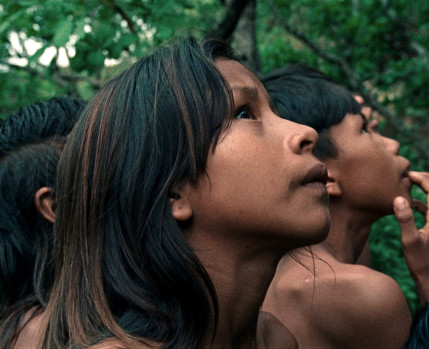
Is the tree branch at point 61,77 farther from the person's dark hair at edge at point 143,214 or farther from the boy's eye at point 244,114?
the boy's eye at point 244,114

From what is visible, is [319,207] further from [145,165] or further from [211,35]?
[211,35]

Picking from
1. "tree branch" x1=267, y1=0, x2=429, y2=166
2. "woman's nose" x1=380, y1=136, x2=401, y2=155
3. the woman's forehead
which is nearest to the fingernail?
"woman's nose" x1=380, y1=136, x2=401, y2=155

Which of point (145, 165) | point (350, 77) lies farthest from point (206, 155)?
point (350, 77)

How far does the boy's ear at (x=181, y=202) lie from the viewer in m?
1.87

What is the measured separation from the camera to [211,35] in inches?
88.2

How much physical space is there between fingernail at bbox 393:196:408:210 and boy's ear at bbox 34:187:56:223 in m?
1.78

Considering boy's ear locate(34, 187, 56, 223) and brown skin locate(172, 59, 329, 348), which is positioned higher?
brown skin locate(172, 59, 329, 348)

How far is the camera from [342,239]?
3.07 metres

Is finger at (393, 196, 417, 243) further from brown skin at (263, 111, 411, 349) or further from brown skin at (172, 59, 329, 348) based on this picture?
brown skin at (172, 59, 329, 348)

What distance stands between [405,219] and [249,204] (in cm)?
127

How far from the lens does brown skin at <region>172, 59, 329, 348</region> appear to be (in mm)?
1841

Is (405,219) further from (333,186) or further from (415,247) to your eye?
(333,186)

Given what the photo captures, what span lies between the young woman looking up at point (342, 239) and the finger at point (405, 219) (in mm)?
170

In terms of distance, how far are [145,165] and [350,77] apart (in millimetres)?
3740
